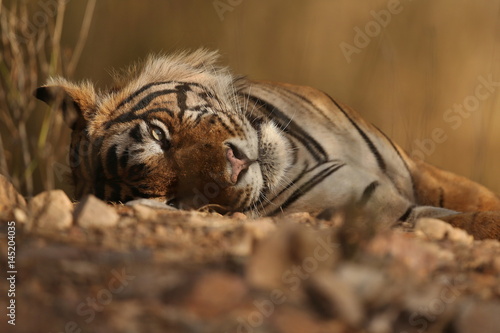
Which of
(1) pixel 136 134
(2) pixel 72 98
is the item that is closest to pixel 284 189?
(1) pixel 136 134

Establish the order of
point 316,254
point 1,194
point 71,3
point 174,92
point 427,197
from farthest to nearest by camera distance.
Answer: point 71,3, point 427,197, point 174,92, point 1,194, point 316,254

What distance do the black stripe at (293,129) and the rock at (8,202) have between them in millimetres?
1227

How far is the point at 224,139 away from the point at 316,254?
1.20 m

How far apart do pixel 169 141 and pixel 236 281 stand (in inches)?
54.2

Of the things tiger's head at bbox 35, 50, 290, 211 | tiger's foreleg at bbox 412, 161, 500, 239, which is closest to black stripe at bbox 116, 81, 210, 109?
tiger's head at bbox 35, 50, 290, 211

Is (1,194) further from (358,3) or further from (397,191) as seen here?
(358,3)

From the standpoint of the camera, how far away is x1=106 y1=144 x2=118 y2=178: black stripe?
2643mm

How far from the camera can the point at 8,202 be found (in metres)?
2.00

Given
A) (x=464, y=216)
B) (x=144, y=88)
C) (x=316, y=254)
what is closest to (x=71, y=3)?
(x=144, y=88)

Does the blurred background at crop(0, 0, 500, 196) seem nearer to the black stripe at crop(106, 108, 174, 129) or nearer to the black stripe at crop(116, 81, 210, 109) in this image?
the black stripe at crop(116, 81, 210, 109)

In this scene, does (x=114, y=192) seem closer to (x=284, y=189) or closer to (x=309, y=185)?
(x=284, y=189)

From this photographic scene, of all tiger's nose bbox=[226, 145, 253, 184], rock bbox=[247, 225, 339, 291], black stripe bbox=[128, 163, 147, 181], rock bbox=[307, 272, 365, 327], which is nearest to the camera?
rock bbox=[307, 272, 365, 327]

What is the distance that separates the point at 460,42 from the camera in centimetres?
492

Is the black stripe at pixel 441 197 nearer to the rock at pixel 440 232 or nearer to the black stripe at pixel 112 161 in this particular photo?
the rock at pixel 440 232
